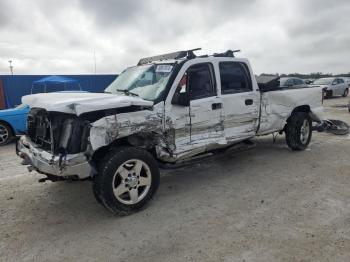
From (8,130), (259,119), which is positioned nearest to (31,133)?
(259,119)

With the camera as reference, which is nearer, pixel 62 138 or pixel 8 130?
pixel 62 138

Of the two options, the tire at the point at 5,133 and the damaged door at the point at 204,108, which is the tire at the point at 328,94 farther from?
the tire at the point at 5,133

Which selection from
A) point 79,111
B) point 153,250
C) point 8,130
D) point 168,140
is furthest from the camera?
point 8,130

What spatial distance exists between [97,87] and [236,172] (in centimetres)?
1594

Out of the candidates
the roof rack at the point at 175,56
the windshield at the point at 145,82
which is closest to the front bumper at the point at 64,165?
the windshield at the point at 145,82

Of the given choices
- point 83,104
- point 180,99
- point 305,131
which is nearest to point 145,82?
point 180,99

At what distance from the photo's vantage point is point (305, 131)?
22.6 feet

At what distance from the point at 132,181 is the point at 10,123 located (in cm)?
624

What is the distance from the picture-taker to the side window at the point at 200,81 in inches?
185

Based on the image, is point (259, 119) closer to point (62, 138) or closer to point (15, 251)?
point (62, 138)

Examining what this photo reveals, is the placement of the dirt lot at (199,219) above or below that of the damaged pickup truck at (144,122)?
below

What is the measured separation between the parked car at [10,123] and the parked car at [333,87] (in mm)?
19542

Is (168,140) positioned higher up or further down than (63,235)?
higher up

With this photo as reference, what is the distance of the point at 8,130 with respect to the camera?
8734mm
